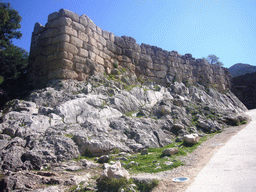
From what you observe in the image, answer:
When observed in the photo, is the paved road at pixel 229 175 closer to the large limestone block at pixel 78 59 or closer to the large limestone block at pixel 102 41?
the large limestone block at pixel 78 59

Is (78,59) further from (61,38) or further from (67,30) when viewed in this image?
(67,30)

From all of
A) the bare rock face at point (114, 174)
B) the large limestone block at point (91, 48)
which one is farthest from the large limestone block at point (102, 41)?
the bare rock face at point (114, 174)

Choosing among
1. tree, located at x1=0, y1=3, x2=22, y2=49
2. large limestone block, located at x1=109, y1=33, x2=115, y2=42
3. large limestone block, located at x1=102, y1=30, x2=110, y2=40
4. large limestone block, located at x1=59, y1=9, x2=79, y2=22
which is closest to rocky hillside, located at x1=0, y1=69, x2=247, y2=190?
large limestone block, located at x1=109, y1=33, x2=115, y2=42

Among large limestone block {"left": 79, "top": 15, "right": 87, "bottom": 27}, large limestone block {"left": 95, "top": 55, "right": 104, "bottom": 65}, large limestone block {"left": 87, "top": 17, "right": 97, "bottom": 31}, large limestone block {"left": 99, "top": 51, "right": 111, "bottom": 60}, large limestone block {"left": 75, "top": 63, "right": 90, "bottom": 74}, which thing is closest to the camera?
large limestone block {"left": 75, "top": 63, "right": 90, "bottom": 74}

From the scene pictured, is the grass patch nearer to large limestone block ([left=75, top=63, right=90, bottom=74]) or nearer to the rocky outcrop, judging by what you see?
the rocky outcrop

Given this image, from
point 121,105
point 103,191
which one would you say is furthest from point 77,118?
point 103,191

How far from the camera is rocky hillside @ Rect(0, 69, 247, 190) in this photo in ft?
16.6

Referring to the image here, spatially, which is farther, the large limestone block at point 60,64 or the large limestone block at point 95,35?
the large limestone block at point 95,35

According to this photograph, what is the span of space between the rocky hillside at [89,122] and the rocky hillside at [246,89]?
37.5 ft

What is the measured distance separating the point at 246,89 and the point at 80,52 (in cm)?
2200

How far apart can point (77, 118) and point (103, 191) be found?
3848mm

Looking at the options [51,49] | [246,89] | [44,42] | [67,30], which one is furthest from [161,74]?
[246,89]

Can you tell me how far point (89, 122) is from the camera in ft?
22.9

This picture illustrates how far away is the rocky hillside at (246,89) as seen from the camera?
871 inches
